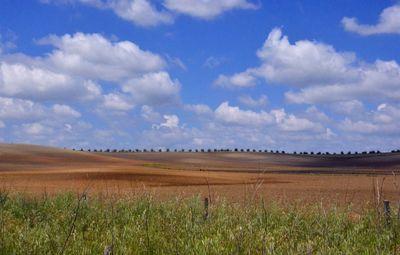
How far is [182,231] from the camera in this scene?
40.0 ft

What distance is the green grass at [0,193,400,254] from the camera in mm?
10273

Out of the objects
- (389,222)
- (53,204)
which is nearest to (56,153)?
(53,204)

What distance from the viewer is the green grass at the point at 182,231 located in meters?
10.3

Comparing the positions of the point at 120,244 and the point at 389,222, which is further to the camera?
the point at 389,222

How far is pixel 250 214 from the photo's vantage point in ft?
47.7

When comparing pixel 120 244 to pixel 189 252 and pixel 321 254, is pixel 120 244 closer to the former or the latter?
pixel 189 252

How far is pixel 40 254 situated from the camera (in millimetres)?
9664

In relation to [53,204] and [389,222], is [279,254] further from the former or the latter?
[53,204]

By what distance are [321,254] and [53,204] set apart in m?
9.29

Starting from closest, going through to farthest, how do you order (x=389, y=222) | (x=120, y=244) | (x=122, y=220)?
(x=120, y=244), (x=389, y=222), (x=122, y=220)

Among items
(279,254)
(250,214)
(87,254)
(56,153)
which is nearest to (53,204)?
(250,214)

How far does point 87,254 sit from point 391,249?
17.7 feet

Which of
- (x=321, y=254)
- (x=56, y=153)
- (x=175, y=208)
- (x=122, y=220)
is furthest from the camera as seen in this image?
(x=56, y=153)

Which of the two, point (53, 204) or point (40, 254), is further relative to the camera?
point (53, 204)
